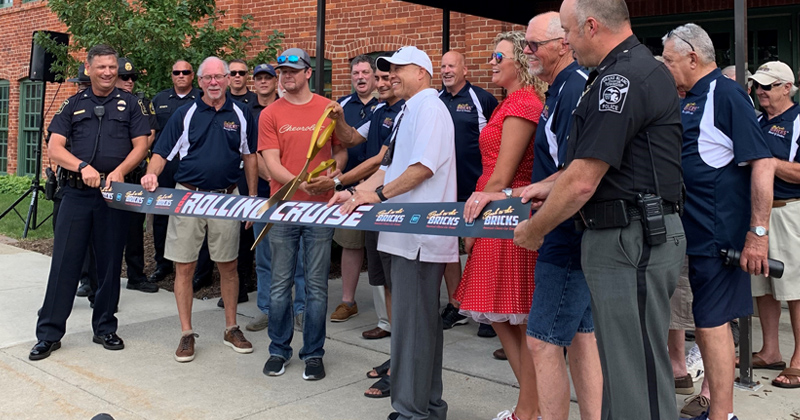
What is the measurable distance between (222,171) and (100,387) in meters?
1.73

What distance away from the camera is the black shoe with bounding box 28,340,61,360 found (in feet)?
17.4

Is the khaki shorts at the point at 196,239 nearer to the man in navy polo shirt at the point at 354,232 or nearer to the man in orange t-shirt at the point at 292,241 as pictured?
the man in orange t-shirt at the point at 292,241


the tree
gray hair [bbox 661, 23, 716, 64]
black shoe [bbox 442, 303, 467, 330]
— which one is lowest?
black shoe [bbox 442, 303, 467, 330]

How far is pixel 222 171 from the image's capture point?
5504 millimetres

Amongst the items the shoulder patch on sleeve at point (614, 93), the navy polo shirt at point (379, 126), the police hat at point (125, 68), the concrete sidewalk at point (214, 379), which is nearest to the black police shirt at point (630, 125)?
the shoulder patch on sleeve at point (614, 93)

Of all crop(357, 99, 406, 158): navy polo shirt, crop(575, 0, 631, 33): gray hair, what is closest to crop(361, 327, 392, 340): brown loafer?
crop(357, 99, 406, 158): navy polo shirt

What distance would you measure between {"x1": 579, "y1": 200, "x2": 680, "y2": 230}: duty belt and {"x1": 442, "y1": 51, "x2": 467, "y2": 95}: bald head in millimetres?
3366

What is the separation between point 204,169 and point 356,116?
1.65 m

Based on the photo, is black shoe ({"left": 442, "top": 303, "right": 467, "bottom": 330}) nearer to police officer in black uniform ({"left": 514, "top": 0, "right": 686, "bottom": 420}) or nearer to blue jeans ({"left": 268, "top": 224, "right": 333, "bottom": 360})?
blue jeans ({"left": 268, "top": 224, "right": 333, "bottom": 360})

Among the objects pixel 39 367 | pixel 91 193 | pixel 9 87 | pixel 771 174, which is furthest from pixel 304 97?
pixel 9 87

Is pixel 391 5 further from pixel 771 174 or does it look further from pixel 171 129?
pixel 771 174

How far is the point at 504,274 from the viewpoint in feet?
12.3

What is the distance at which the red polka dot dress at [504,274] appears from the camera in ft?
12.1

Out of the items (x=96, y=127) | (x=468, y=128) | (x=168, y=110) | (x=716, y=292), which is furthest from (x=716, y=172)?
(x=168, y=110)
